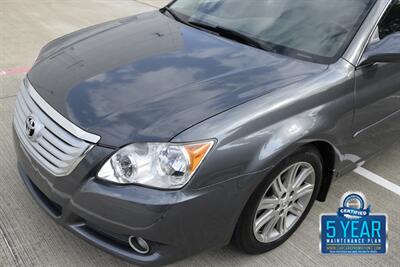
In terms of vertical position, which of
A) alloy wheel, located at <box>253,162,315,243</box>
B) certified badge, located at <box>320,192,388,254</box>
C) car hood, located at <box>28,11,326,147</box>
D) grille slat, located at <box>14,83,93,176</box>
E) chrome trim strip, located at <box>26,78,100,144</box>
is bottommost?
certified badge, located at <box>320,192,388,254</box>

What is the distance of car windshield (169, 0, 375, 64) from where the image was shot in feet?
8.45

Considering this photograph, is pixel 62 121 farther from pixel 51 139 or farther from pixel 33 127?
pixel 33 127

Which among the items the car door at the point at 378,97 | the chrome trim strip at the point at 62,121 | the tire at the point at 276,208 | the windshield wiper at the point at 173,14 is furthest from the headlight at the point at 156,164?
the windshield wiper at the point at 173,14

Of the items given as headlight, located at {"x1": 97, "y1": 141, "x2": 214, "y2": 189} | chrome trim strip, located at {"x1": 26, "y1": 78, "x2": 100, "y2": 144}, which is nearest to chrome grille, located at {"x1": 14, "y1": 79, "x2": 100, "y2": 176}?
chrome trim strip, located at {"x1": 26, "y1": 78, "x2": 100, "y2": 144}

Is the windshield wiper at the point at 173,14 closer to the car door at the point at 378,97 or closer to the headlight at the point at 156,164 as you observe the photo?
the car door at the point at 378,97

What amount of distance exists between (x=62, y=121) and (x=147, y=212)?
0.68 metres

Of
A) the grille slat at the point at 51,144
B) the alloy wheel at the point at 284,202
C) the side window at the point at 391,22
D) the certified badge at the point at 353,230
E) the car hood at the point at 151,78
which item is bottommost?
the certified badge at the point at 353,230

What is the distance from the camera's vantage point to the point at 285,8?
288 centimetres

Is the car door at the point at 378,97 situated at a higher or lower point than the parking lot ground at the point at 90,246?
higher

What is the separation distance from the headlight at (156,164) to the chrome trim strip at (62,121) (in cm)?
16

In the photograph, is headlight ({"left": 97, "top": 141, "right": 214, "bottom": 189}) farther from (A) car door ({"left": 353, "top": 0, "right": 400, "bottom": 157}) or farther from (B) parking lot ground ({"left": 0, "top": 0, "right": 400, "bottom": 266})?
(A) car door ({"left": 353, "top": 0, "right": 400, "bottom": 157})

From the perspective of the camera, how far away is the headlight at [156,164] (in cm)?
190

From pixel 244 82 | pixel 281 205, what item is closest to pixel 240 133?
pixel 244 82

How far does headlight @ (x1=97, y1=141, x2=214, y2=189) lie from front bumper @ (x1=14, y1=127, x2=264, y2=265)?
4 centimetres
